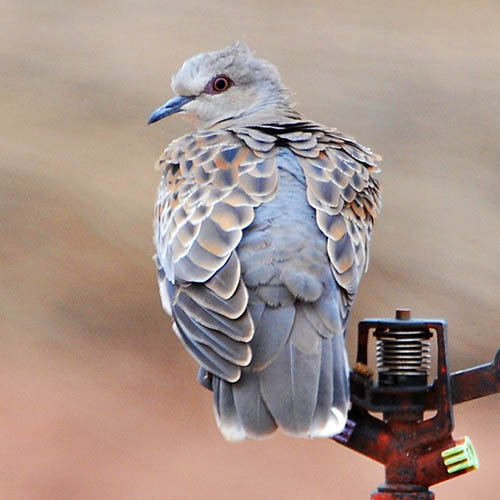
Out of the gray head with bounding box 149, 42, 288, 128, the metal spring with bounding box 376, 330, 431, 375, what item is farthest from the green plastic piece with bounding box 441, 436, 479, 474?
the gray head with bounding box 149, 42, 288, 128

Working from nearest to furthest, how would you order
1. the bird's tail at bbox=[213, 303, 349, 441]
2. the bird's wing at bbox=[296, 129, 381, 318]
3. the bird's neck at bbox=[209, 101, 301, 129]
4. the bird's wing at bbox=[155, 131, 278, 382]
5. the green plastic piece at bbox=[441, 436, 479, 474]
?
the green plastic piece at bbox=[441, 436, 479, 474], the bird's tail at bbox=[213, 303, 349, 441], the bird's wing at bbox=[155, 131, 278, 382], the bird's wing at bbox=[296, 129, 381, 318], the bird's neck at bbox=[209, 101, 301, 129]

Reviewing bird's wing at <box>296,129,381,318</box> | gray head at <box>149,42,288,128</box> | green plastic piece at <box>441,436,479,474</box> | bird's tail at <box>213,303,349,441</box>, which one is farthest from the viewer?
gray head at <box>149,42,288,128</box>

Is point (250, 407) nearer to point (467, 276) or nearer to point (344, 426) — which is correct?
point (344, 426)

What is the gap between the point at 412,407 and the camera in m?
3.25

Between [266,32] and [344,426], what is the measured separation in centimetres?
617

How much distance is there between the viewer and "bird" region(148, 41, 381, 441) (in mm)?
3531

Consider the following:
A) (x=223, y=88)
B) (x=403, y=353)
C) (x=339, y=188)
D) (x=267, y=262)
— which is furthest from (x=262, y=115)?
(x=403, y=353)

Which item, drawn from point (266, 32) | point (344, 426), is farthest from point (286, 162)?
point (266, 32)

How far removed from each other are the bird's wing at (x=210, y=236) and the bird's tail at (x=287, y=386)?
58 millimetres

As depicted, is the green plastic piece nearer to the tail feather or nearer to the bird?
the bird

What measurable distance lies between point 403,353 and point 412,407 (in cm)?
13

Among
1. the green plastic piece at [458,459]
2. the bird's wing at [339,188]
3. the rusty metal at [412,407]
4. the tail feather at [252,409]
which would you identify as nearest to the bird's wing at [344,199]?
the bird's wing at [339,188]

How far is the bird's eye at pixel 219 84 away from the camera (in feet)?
16.9

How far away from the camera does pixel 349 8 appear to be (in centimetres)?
943
